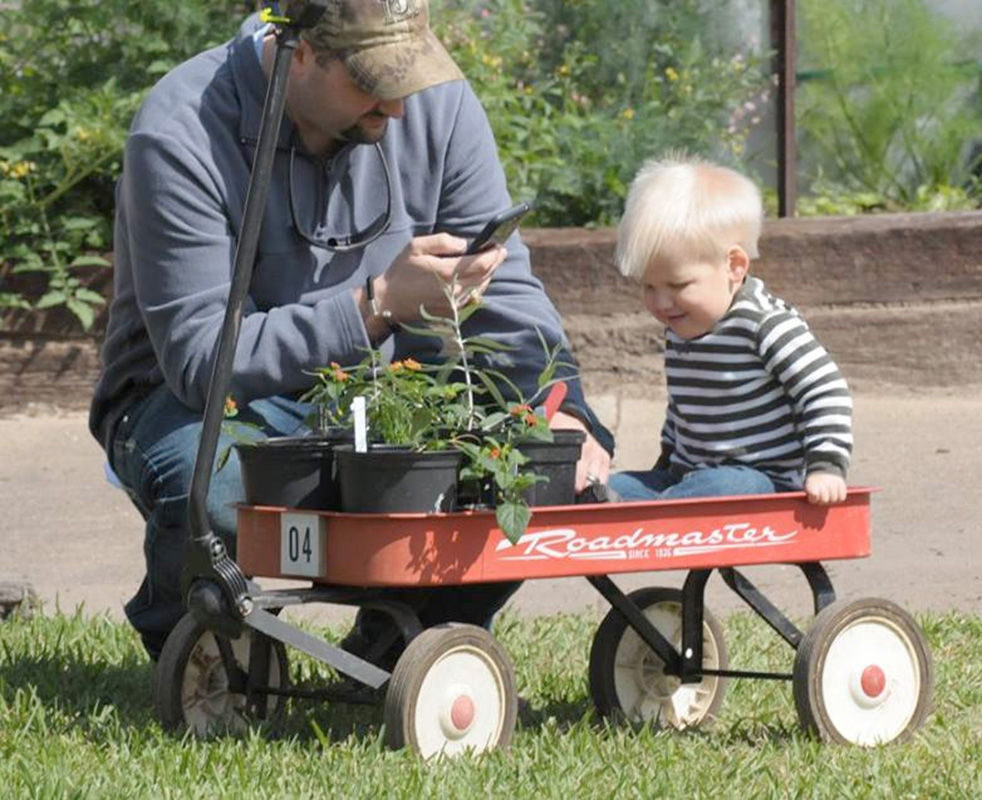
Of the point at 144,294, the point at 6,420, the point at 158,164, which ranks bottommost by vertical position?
the point at 6,420

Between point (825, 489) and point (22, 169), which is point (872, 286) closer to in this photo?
point (22, 169)

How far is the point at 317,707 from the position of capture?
4176 mm

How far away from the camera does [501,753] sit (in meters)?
3.61

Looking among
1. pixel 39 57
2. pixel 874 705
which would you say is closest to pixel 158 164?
pixel 874 705

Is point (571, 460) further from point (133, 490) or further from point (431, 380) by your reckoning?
point (133, 490)

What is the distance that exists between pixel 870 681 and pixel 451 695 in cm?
78

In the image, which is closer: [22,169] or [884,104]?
A: [22,169]

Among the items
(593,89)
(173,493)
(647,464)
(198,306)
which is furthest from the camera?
(593,89)

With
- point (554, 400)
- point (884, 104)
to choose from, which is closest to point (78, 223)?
point (884, 104)

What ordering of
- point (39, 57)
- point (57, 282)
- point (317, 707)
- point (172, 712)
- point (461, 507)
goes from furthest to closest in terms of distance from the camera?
point (39, 57)
point (57, 282)
point (317, 707)
point (172, 712)
point (461, 507)

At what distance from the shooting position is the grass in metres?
3.42

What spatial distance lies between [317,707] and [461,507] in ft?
2.64

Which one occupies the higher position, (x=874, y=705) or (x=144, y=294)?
(x=144, y=294)

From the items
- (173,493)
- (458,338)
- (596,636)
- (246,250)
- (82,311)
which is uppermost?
(246,250)
